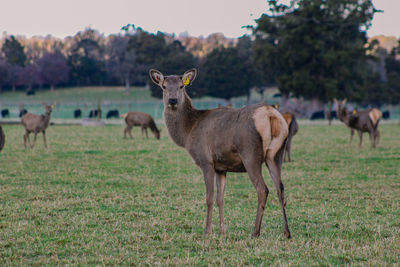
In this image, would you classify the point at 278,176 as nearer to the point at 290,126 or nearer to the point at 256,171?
the point at 256,171

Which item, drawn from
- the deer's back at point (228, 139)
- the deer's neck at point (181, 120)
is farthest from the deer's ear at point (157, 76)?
the deer's back at point (228, 139)

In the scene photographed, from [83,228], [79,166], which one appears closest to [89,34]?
[79,166]

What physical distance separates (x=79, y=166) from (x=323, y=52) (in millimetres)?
51012

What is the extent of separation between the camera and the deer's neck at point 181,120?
7.44 m

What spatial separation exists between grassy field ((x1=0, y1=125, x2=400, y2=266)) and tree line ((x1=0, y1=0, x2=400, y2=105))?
4762 centimetres

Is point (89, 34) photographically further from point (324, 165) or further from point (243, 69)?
point (324, 165)

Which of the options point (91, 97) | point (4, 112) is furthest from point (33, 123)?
point (91, 97)

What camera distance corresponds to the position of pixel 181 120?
7492 mm

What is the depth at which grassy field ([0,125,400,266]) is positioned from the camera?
573 centimetres

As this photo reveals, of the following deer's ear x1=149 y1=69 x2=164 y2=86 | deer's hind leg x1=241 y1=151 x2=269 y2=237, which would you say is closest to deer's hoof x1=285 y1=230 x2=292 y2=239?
deer's hind leg x1=241 y1=151 x2=269 y2=237

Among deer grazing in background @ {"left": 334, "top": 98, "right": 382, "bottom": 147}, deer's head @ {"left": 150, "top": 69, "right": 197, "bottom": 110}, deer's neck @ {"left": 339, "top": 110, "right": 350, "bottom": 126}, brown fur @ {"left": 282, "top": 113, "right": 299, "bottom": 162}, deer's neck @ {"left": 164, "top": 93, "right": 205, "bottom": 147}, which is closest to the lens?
deer's head @ {"left": 150, "top": 69, "right": 197, "bottom": 110}

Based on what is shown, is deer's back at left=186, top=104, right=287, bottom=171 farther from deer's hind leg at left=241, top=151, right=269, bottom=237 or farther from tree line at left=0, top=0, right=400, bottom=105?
tree line at left=0, top=0, right=400, bottom=105

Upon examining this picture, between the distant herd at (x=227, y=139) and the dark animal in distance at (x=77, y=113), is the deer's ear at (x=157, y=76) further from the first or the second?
the dark animal in distance at (x=77, y=113)

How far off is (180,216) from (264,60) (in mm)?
58769
